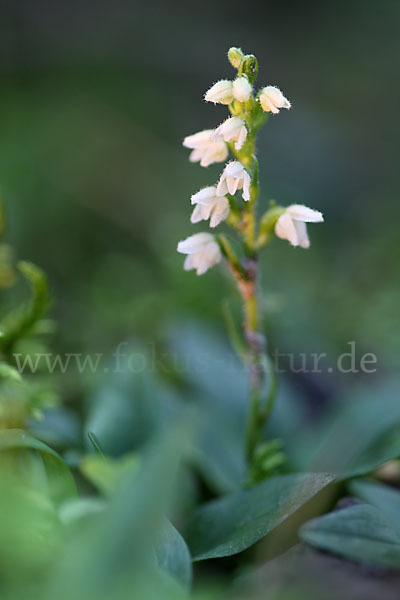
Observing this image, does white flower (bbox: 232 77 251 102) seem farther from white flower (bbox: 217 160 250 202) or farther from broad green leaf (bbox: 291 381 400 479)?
broad green leaf (bbox: 291 381 400 479)

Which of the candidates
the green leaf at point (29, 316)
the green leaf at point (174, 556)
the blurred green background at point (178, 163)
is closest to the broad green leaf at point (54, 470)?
the green leaf at point (174, 556)

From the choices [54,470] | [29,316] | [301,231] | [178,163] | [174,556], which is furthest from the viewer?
[178,163]

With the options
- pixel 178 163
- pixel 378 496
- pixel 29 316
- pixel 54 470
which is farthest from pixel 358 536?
pixel 178 163

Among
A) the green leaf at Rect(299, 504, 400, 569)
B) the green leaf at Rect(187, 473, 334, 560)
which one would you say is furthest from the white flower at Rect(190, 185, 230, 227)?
the green leaf at Rect(299, 504, 400, 569)

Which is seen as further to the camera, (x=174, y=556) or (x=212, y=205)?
(x=212, y=205)

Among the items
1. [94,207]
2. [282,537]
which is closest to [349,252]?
[94,207]

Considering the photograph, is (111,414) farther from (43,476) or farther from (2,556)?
(2,556)

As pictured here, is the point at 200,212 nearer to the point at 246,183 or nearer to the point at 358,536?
the point at 246,183
